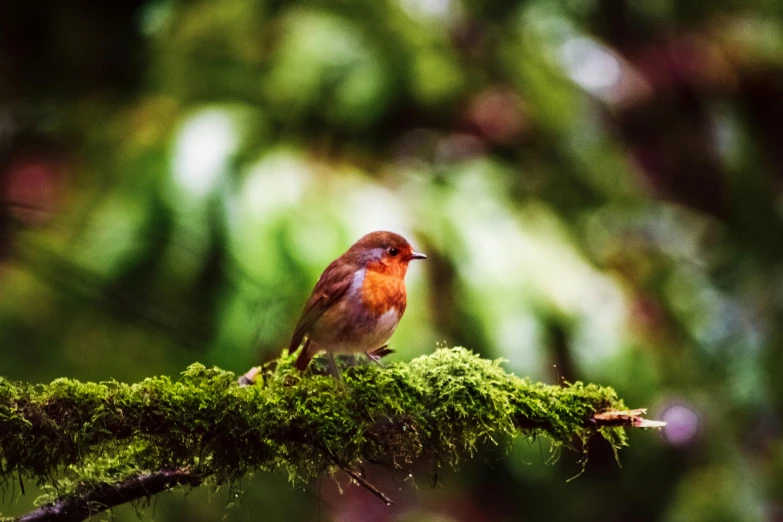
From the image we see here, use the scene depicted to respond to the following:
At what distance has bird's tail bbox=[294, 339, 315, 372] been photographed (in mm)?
2022

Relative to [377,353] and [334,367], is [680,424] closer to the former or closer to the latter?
[377,353]

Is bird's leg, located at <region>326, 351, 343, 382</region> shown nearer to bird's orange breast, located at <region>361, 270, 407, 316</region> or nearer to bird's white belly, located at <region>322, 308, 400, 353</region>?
bird's white belly, located at <region>322, 308, 400, 353</region>

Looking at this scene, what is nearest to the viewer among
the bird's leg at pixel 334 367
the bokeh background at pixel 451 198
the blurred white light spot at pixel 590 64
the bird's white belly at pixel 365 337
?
the bird's leg at pixel 334 367

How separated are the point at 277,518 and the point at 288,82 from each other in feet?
5.51

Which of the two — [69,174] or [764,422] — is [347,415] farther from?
[764,422]

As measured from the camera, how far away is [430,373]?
1.62 meters

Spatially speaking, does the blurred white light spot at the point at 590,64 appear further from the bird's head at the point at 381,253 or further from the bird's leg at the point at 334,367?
the bird's leg at the point at 334,367

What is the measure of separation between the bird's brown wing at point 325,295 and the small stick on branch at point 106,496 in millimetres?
566

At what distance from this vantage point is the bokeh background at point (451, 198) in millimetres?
3062

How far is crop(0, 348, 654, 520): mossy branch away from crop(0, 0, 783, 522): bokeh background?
54cm

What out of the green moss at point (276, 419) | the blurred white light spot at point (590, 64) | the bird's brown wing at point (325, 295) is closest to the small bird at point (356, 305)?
the bird's brown wing at point (325, 295)

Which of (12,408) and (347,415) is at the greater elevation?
(347,415)

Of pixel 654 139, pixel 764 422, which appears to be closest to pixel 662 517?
pixel 764 422

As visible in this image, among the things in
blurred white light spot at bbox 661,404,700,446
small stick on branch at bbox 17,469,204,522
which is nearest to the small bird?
small stick on branch at bbox 17,469,204,522
